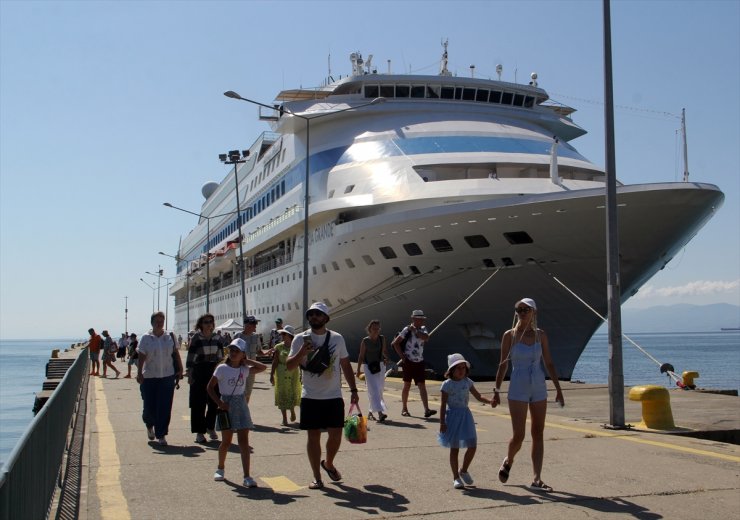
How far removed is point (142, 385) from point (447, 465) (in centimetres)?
384

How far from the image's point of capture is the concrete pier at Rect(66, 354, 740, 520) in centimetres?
586

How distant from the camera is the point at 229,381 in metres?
7.27

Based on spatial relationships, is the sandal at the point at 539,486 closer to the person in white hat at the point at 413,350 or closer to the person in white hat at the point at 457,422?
the person in white hat at the point at 457,422

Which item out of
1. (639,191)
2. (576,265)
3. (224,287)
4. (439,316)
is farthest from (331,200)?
(224,287)

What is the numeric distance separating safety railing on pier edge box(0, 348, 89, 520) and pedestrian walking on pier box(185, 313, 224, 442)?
7.48ft

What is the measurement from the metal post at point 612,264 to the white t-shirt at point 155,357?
5.15 m

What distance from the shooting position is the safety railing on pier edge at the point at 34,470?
386 cm

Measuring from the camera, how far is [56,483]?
6570mm

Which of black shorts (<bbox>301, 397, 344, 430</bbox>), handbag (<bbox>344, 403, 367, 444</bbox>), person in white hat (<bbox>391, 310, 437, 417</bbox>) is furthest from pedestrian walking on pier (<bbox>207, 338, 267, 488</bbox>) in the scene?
person in white hat (<bbox>391, 310, 437, 417</bbox>)

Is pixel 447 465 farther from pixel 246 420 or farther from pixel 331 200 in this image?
pixel 331 200

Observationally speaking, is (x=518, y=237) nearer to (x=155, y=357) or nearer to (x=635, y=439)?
(x=635, y=439)

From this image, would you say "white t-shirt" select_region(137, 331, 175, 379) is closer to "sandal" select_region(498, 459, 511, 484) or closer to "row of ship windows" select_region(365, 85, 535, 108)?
"sandal" select_region(498, 459, 511, 484)

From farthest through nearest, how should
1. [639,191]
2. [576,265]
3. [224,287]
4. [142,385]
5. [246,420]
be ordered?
1. [224,287]
2. [576,265]
3. [639,191]
4. [142,385]
5. [246,420]

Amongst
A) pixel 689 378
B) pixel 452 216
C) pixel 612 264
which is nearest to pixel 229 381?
pixel 612 264
